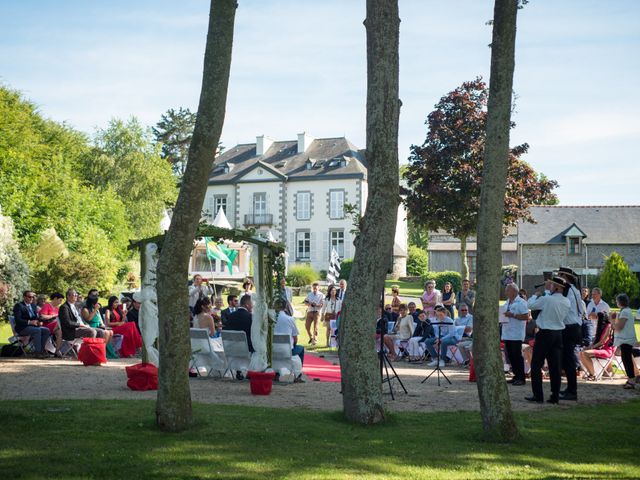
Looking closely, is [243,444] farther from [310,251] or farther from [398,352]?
[310,251]

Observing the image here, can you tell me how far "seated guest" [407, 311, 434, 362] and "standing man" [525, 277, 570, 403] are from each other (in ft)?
19.6

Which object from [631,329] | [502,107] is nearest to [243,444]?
[502,107]

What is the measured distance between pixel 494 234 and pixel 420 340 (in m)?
9.63

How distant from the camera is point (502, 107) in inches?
326

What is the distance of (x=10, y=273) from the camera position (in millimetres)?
23750

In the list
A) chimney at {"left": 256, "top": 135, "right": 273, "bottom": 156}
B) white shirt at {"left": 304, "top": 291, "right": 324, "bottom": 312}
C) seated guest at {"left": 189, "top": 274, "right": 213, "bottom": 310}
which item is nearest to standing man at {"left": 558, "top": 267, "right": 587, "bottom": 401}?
seated guest at {"left": 189, "top": 274, "right": 213, "bottom": 310}

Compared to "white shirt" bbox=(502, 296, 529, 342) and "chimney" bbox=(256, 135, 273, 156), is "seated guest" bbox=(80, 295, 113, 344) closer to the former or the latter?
"white shirt" bbox=(502, 296, 529, 342)

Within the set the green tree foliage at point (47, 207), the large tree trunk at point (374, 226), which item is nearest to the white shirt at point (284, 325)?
the large tree trunk at point (374, 226)

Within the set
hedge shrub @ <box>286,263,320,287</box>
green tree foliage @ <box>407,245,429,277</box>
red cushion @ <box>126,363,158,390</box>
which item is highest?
green tree foliage @ <box>407,245,429,277</box>

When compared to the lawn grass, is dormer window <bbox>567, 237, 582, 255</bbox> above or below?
above

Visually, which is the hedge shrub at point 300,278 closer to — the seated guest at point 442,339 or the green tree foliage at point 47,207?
the green tree foliage at point 47,207

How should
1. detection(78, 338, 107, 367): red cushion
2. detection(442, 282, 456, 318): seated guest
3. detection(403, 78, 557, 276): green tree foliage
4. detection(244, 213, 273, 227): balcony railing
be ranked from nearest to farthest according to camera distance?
detection(78, 338, 107, 367): red cushion
detection(442, 282, 456, 318): seated guest
detection(403, 78, 557, 276): green tree foliage
detection(244, 213, 273, 227): balcony railing

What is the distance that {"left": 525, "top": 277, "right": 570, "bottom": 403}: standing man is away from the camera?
11.2 m

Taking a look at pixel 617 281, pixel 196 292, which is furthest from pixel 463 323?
pixel 617 281
